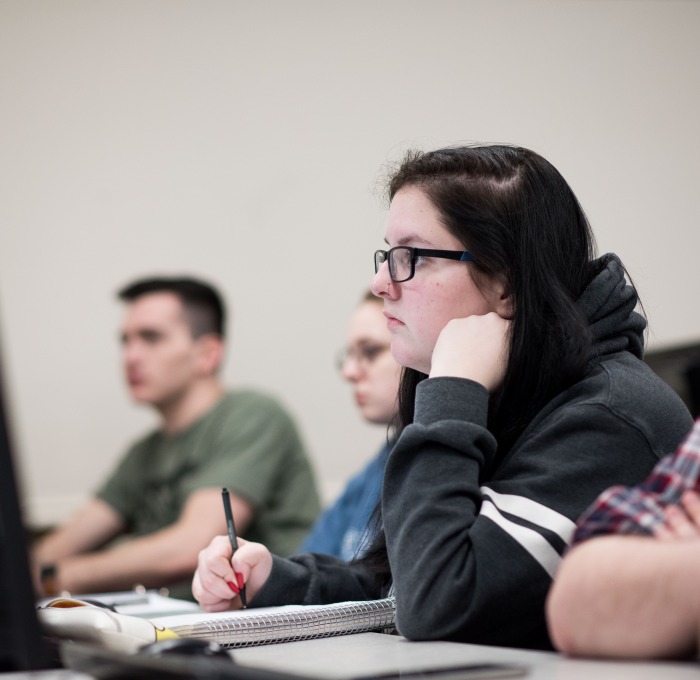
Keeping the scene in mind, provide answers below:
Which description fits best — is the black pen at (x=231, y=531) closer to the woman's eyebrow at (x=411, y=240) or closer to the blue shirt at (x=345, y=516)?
the woman's eyebrow at (x=411, y=240)

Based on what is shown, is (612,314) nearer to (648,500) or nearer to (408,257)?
(408,257)

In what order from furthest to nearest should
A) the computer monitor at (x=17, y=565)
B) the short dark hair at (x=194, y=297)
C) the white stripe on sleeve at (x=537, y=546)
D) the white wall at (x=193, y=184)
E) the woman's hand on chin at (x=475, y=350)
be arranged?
1. the white wall at (x=193, y=184)
2. the short dark hair at (x=194, y=297)
3. the woman's hand on chin at (x=475, y=350)
4. the white stripe on sleeve at (x=537, y=546)
5. the computer monitor at (x=17, y=565)

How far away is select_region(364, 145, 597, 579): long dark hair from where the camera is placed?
3.85 feet

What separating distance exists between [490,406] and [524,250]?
19cm

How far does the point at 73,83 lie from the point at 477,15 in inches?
59.6

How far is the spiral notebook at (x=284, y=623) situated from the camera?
1076 millimetres

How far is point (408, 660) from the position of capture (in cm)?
90

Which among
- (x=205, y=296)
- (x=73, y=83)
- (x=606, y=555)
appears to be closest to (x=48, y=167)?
(x=73, y=83)

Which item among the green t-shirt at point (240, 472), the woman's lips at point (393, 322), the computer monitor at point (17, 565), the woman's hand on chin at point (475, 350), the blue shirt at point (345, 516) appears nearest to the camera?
the computer monitor at point (17, 565)

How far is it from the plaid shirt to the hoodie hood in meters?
0.37

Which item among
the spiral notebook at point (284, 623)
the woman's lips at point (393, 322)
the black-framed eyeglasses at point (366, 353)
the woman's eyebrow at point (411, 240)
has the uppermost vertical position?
the woman's eyebrow at point (411, 240)

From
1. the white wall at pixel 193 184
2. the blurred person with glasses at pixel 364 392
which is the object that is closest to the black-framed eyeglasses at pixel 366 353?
the blurred person with glasses at pixel 364 392

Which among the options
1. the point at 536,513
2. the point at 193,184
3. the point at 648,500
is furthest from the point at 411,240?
the point at 193,184

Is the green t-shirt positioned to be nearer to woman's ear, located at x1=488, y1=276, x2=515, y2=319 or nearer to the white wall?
the white wall
